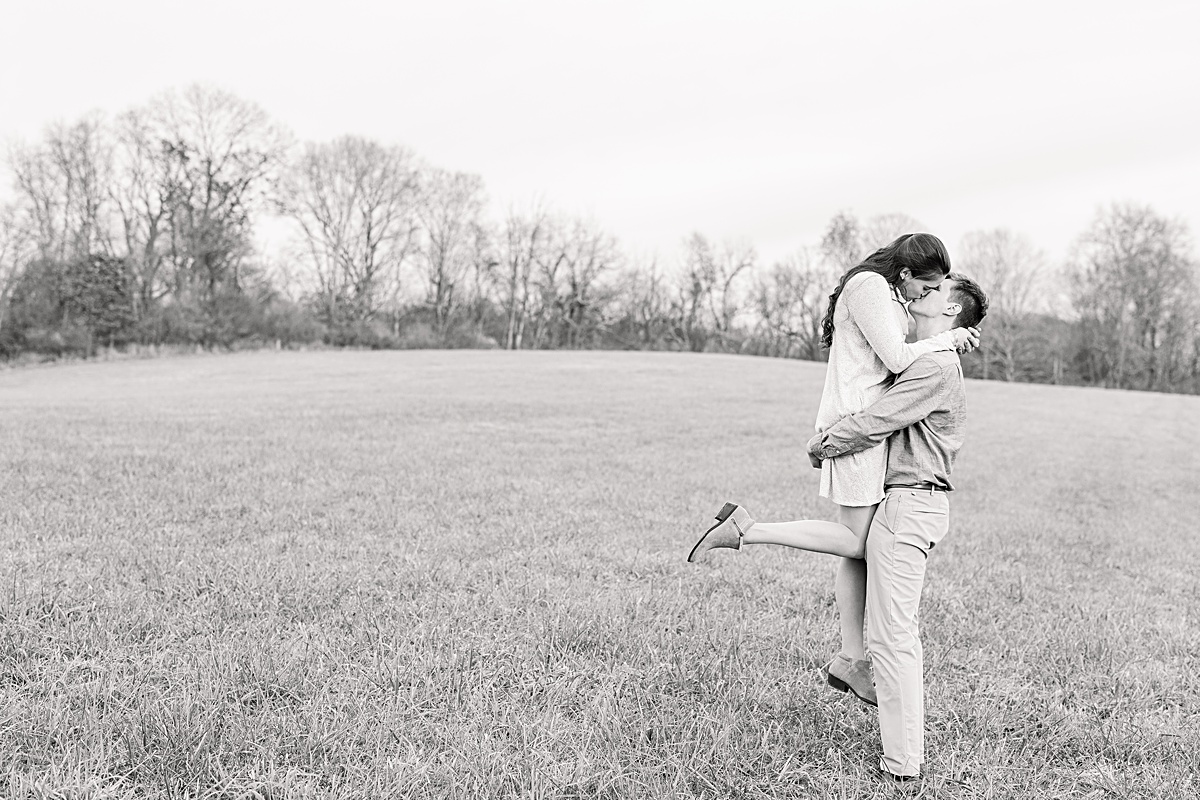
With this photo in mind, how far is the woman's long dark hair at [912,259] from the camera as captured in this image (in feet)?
9.30

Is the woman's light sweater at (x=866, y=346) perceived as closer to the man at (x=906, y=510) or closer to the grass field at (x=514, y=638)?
the man at (x=906, y=510)

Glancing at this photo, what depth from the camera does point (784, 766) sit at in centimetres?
275

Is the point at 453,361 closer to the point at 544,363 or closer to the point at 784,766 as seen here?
the point at 544,363

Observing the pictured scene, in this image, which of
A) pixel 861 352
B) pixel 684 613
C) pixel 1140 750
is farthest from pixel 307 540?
pixel 1140 750

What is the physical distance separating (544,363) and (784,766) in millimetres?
33007

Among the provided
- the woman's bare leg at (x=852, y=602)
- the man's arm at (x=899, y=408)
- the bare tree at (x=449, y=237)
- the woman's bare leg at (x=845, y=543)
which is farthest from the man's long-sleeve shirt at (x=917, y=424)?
the bare tree at (x=449, y=237)

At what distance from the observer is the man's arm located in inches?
109

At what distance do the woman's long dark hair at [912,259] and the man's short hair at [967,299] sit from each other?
8 centimetres

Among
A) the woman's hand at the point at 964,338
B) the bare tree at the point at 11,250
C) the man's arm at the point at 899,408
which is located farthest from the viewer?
the bare tree at the point at 11,250

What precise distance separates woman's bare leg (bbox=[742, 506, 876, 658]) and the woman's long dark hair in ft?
3.08

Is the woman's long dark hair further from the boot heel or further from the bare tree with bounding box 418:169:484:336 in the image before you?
the bare tree with bounding box 418:169:484:336

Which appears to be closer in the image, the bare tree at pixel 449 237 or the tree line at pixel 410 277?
the tree line at pixel 410 277

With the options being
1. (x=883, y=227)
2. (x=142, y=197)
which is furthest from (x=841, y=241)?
(x=142, y=197)

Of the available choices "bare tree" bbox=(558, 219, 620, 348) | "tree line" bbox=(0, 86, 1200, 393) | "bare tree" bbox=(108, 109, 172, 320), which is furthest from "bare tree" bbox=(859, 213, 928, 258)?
"bare tree" bbox=(108, 109, 172, 320)
